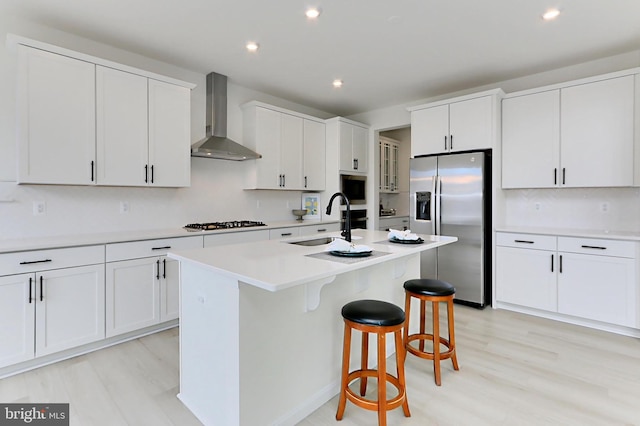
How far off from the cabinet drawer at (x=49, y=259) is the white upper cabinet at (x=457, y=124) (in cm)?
373

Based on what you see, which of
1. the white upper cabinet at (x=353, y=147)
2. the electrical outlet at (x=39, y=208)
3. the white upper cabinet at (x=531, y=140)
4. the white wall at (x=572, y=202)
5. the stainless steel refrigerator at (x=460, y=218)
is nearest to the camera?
the electrical outlet at (x=39, y=208)

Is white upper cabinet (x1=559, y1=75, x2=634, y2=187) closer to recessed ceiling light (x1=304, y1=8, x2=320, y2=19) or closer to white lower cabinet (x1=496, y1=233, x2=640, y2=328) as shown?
white lower cabinet (x1=496, y1=233, x2=640, y2=328)

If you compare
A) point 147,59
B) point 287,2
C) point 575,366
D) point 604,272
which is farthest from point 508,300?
point 147,59

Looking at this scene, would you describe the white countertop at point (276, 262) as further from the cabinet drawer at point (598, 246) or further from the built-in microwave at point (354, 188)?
the built-in microwave at point (354, 188)

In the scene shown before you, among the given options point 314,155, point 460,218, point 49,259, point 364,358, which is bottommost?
point 364,358

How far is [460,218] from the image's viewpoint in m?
3.86

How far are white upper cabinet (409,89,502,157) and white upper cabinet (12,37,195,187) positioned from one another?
9.35 feet

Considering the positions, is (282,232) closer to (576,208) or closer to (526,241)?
(526,241)

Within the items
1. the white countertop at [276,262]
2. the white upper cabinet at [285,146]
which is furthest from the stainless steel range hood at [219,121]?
the white countertop at [276,262]

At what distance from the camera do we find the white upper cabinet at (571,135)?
10.4 ft

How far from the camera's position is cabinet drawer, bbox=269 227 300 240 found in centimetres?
393

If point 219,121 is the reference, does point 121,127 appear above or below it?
below

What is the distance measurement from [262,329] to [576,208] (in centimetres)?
383

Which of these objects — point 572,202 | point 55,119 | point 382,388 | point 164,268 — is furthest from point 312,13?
point 572,202
